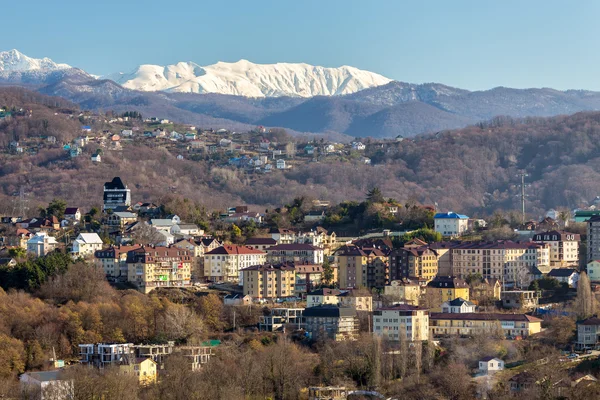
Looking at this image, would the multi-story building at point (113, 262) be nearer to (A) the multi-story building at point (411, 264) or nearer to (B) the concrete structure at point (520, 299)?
(A) the multi-story building at point (411, 264)

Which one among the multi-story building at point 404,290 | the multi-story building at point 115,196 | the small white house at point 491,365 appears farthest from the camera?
the multi-story building at point 115,196

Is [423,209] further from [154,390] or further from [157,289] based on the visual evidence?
[154,390]

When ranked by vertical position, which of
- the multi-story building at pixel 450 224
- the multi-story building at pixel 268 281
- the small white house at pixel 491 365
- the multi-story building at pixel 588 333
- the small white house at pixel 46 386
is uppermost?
the multi-story building at pixel 450 224

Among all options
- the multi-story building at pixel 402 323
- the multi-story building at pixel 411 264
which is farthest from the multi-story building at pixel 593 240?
the multi-story building at pixel 402 323

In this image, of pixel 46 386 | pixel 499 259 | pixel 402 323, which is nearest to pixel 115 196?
pixel 499 259

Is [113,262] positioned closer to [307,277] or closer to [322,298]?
[307,277]
